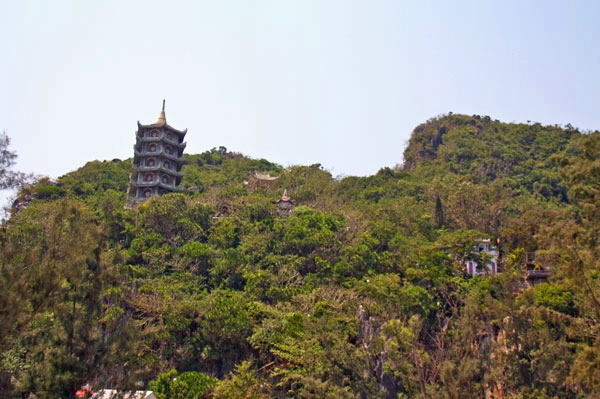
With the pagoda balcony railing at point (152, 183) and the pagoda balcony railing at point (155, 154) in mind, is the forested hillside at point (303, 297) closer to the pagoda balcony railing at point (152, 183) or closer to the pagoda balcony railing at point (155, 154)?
the pagoda balcony railing at point (152, 183)

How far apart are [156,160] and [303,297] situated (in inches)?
746

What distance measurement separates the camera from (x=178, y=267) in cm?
2256

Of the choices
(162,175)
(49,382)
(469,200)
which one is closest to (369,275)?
(469,200)

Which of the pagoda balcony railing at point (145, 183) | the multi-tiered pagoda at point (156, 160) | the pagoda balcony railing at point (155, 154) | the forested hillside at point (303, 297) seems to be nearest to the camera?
the forested hillside at point (303, 297)

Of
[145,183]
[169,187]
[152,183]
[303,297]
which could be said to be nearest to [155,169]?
[152,183]

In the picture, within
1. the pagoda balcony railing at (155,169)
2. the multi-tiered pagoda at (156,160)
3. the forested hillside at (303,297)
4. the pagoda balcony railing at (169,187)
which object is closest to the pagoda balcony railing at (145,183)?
the multi-tiered pagoda at (156,160)

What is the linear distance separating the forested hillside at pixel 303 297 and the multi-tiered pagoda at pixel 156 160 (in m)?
1.63

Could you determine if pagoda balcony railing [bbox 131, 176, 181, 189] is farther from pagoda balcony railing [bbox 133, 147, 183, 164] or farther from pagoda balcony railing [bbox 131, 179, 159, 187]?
pagoda balcony railing [bbox 133, 147, 183, 164]

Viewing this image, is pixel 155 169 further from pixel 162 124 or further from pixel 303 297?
pixel 303 297

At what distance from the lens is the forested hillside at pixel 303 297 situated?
1176cm

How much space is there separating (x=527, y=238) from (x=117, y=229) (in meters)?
17.0

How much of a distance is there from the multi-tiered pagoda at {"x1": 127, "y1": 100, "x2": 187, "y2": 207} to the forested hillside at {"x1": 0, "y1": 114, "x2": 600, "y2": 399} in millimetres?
1628

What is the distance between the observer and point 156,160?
35062mm

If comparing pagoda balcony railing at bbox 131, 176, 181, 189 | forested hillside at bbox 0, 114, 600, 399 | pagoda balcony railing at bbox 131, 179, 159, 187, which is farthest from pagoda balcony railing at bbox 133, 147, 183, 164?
forested hillside at bbox 0, 114, 600, 399
